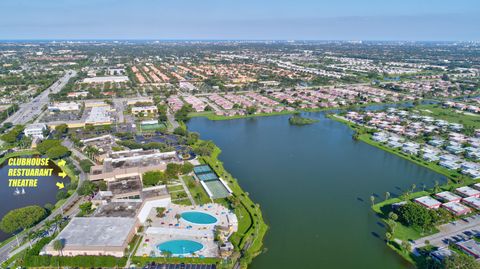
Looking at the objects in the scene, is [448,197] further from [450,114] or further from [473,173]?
[450,114]

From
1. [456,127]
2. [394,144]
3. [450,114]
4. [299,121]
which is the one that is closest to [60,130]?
[299,121]

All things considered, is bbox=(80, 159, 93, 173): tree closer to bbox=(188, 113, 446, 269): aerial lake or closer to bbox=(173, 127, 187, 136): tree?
bbox=(173, 127, 187, 136): tree

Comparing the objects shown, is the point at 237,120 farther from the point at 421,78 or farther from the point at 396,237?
the point at 421,78

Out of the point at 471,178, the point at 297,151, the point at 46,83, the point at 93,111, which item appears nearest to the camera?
the point at 471,178

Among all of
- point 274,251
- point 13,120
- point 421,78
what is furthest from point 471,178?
point 421,78

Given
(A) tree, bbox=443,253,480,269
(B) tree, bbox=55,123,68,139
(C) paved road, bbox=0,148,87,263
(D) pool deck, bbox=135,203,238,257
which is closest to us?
(A) tree, bbox=443,253,480,269

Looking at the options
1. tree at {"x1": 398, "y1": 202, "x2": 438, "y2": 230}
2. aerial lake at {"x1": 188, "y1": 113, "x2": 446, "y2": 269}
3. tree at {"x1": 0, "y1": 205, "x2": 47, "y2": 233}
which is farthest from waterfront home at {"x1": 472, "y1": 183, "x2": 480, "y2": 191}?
tree at {"x1": 0, "y1": 205, "x2": 47, "y2": 233}

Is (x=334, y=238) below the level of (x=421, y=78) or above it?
below
